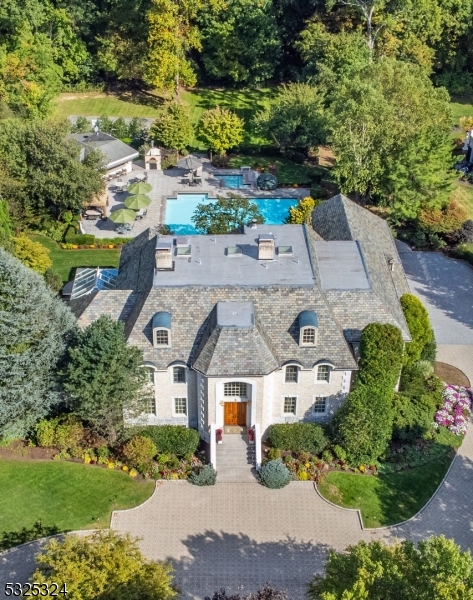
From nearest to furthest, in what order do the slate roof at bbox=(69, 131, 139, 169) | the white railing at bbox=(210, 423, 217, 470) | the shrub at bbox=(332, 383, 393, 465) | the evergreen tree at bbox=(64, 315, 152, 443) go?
the evergreen tree at bbox=(64, 315, 152, 443) → the shrub at bbox=(332, 383, 393, 465) → the white railing at bbox=(210, 423, 217, 470) → the slate roof at bbox=(69, 131, 139, 169)

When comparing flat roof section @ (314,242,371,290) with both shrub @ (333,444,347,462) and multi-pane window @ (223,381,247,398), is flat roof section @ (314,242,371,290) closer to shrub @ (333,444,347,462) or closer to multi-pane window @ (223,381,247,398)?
multi-pane window @ (223,381,247,398)

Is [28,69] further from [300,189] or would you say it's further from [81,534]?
[81,534]

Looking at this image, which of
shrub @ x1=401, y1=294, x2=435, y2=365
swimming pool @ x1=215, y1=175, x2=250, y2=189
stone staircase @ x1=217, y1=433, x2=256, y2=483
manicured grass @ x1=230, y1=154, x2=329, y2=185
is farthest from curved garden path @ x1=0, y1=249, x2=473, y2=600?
swimming pool @ x1=215, y1=175, x2=250, y2=189

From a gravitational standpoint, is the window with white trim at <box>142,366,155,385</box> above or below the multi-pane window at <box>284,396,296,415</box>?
above

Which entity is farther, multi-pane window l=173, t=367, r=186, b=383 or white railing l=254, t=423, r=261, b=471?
white railing l=254, t=423, r=261, b=471

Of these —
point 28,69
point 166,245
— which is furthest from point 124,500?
point 28,69

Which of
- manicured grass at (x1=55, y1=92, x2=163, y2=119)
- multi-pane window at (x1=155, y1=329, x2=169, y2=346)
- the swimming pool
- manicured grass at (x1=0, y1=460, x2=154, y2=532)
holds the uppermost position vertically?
manicured grass at (x1=55, y1=92, x2=163, y2=119)

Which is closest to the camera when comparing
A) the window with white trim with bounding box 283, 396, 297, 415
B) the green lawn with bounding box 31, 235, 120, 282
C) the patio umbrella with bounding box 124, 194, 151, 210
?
the window with white trim with bounding box 283, 396, 297, 415
